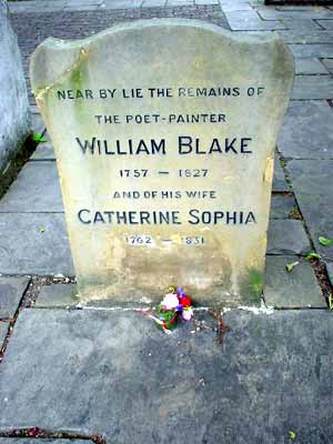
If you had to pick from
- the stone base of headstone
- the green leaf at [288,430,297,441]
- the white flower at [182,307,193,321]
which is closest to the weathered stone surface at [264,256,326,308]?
the white flower at [182,307,193,321]

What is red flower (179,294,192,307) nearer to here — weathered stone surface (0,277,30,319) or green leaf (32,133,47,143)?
weathered stone surface (0,277,30,319)

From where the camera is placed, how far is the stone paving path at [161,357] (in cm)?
189

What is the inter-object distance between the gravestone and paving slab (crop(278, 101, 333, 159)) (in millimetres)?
1888

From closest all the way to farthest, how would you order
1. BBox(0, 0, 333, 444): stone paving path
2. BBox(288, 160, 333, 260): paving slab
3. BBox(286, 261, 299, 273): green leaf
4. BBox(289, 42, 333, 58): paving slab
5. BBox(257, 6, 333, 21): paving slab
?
BBox(0, 0, 333, 444): stone paving path < BBox(286, 261, 299, 273): green leaf < BBox(288, 160, 333, 260): paving slab < BBox(289, 42, 333, 58): paving slab < BBox(257, 6, 333, 21): paving slab

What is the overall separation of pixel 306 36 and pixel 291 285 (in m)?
5.34

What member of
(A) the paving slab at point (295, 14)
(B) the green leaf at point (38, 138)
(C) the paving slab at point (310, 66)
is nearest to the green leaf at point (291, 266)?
(B) the green leaf at point (38, 138)

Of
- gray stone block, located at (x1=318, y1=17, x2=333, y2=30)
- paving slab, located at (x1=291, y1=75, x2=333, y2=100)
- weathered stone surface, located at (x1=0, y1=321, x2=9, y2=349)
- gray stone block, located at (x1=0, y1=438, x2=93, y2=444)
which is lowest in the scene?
gray stone block, located at (x1=318, y1=17, x2=333, y2=30)

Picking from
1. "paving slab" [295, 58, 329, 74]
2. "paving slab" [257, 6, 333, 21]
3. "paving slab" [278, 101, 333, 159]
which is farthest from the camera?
"paving slab" [257, 6, 333, 21]

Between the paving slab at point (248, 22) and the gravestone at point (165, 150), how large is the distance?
18.6 feet

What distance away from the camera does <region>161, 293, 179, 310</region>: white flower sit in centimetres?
233

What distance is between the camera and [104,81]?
1.89 metres

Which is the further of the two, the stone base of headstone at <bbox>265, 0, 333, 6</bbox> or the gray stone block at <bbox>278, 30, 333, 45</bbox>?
the stone base of headstone at <bbox>265, 0, 333, 6</bbox>

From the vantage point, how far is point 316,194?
3336 millimetres

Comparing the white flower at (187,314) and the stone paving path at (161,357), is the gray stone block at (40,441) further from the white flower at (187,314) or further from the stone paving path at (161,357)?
the white flower at (187,314)
